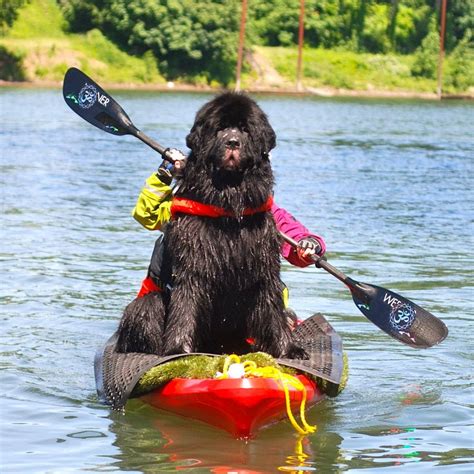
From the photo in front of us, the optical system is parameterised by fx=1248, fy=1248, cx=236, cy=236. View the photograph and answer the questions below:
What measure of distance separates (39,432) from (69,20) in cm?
5696

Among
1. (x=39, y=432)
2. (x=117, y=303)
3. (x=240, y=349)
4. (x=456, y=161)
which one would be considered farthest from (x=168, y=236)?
(x=456, y=161)

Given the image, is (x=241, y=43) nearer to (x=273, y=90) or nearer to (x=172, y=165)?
(x=273, y=90)

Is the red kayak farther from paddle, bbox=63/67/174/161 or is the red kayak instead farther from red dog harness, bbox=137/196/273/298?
paddle, bbox=63/67/174/161

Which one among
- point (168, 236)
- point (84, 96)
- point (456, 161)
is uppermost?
point (84, 96)

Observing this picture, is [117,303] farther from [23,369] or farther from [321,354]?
[321,354]

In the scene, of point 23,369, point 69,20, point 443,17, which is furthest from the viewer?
point 443,17

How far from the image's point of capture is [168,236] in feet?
23.8

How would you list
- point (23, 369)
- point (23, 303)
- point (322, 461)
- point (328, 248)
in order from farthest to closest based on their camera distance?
point (328, 248) < point (23, 303) < point (23, 369) < point (322, 461)

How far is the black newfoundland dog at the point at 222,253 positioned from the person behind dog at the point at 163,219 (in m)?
0.16

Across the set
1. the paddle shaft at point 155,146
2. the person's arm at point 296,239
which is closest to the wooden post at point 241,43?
the paddle shaft at point 155,146

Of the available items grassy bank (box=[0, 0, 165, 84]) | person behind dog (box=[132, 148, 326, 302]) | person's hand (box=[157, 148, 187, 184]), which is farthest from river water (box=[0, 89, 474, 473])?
grassy bank (box=[0, 0, 165, 84])

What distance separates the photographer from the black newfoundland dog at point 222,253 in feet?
22.8

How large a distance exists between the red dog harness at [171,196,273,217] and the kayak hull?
945 millimetres

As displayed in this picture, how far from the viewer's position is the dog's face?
683cm
